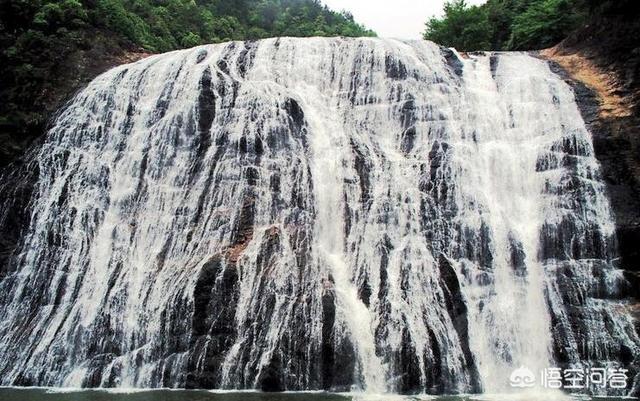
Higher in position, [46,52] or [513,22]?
[513,22]

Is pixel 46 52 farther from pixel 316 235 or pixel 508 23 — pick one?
pixel 508 23

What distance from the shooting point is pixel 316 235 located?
15.4 meters

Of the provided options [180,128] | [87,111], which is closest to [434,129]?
[180,128]

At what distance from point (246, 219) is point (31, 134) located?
847 cm

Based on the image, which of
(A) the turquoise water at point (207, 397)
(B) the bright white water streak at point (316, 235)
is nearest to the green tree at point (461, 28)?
Answer: (B) the bright white water streak at point (316, 235)

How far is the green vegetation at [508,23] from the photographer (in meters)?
25.8

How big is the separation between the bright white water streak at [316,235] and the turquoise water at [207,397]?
24.0 inches

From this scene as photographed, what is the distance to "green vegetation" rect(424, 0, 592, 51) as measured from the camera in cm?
2575

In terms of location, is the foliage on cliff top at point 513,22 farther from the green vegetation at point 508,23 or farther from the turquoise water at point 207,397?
the turquoise water at point 207,397

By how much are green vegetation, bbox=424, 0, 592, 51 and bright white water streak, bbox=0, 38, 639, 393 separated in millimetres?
7117

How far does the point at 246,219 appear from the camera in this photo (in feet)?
51.0

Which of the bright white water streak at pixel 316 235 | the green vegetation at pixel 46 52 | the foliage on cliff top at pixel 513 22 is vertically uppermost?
the foliage on cliff top at pixel 513 22

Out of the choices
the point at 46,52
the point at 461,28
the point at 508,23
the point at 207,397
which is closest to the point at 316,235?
the point at 207,397

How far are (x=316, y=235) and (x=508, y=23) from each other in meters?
21.8
